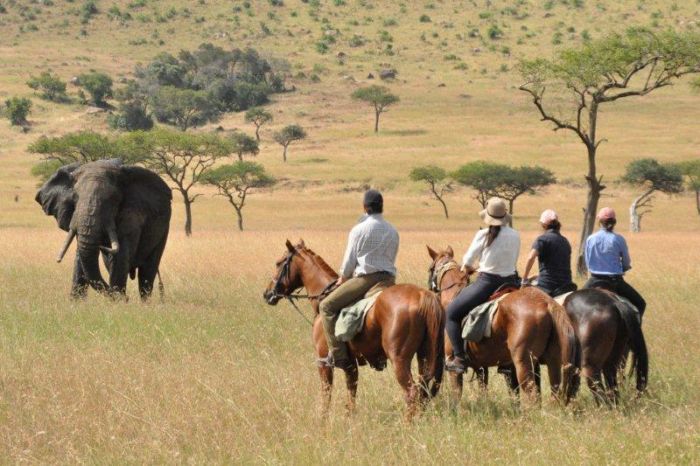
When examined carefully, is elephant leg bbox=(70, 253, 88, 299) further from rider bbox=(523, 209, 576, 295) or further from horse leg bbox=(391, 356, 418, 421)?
horse leg bbox=(391, 356, 418, 421)

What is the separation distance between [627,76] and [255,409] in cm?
1638

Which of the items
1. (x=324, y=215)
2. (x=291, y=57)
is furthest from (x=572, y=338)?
(x=291, y=57)

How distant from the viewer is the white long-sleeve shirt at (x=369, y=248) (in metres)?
9.31

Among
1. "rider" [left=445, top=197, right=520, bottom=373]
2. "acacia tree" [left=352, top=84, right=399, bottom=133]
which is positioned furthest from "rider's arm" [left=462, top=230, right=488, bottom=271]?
"acacia tree" [left=352, top=84, right=399, bottom=133]

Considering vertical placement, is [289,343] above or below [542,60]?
below

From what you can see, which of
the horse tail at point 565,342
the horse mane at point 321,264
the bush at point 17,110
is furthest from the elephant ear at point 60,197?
the bush at point 17,110

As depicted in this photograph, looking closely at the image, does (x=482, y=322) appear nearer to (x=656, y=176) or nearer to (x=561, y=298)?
(x=561, y=298)

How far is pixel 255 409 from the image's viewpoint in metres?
9.38

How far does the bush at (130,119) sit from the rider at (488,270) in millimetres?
83024

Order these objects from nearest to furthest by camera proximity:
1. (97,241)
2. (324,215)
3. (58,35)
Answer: (97,241) → (324,215) → (58,35)

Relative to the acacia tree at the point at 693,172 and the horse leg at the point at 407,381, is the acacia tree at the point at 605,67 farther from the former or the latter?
the acacia tree at the point at 693,172

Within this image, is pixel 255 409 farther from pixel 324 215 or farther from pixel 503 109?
pixel 503 109

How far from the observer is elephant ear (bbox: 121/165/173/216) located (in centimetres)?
1877

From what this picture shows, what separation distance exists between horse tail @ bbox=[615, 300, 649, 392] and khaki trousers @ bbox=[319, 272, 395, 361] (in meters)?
2.33
